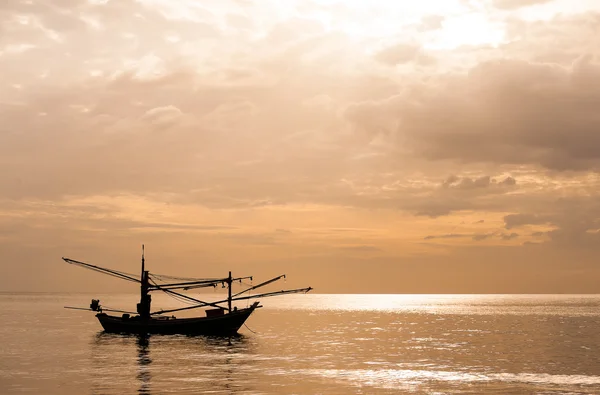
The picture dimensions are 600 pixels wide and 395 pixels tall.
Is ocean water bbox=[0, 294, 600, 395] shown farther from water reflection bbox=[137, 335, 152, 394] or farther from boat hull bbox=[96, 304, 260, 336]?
boat hull bbox=[96, 304, 260, 336]

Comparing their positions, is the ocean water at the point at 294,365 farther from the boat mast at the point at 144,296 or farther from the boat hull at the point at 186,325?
the boat mast at the point at 144,296

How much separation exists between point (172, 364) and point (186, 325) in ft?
83.6

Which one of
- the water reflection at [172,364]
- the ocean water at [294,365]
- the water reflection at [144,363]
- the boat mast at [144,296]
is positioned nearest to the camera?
the water reflection at [144,363]

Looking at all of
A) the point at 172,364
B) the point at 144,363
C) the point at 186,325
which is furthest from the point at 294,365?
the point at 186,325

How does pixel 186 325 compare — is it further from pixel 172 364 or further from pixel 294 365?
pixel 294 365

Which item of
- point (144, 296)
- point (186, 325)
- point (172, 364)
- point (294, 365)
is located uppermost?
point (144, 296)

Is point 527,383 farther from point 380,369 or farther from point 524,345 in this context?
point 524,345

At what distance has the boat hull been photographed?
75250 millimetres

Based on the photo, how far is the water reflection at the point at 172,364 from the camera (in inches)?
1563

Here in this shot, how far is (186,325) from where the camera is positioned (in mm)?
75875

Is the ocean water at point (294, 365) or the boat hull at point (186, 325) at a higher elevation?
the boat hull at point (186, 325)

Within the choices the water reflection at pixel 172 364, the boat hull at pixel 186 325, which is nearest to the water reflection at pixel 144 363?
the water reflection at pixel 172 364

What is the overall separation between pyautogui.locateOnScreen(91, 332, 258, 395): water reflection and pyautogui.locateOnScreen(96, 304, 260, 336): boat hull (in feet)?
3.32

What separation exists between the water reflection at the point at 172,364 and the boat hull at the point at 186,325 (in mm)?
1012
